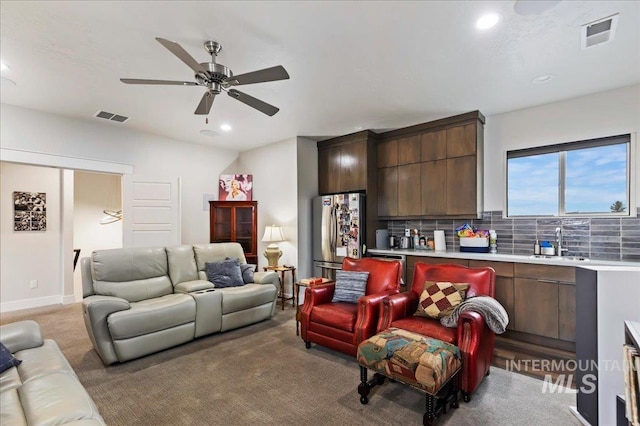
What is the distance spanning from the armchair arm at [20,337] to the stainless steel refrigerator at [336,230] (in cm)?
350

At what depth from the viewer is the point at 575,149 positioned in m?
3.66

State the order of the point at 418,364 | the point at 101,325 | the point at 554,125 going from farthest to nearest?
the point at 554,125 < the point at 101,325 < the point at 418,364

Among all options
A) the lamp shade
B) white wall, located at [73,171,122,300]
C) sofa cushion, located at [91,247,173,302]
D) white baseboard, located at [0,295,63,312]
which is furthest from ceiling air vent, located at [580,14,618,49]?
white baseboard, located at [0,295,63,312]

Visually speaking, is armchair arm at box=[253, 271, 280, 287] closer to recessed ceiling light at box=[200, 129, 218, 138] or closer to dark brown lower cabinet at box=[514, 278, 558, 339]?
recessed ceiling light at box=[200, 129, 218, 138]

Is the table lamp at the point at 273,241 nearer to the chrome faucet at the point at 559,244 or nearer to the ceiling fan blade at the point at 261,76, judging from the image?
the ceiling fan blade at the point at 261,76

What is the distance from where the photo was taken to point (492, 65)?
2.83 meters

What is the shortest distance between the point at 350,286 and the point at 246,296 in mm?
1416

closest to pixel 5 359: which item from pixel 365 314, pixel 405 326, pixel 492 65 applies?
pixel 365 314

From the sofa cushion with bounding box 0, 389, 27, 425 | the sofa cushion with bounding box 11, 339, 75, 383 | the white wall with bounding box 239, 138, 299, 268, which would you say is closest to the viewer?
the sofa cushion with bounding box 0, 389, 27, 425

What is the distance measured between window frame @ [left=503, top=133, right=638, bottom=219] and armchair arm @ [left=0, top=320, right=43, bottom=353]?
499 cm

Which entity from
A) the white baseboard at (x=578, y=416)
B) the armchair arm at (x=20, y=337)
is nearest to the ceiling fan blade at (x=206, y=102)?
the armchair arm at (x=20, y=337)

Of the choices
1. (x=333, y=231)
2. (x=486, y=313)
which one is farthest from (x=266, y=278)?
(x=486, y=313)

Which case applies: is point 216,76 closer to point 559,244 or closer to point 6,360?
point 6,360

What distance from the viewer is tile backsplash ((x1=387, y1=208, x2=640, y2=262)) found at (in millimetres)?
3284
